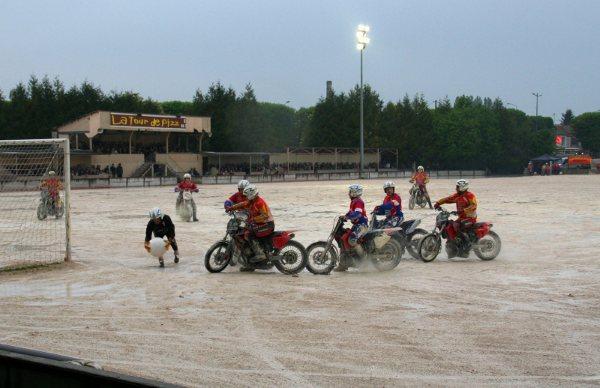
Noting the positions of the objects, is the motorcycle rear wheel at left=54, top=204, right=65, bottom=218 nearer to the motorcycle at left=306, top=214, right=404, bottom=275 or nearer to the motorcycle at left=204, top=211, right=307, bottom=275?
the motorcycle at left=204, top=211, right=307, bottom=275

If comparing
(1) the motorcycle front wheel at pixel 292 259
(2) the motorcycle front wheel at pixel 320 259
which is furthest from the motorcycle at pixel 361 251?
(1) the motorcycle front wheel at pixel 292 259

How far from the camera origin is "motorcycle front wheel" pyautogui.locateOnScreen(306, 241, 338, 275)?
1156cm

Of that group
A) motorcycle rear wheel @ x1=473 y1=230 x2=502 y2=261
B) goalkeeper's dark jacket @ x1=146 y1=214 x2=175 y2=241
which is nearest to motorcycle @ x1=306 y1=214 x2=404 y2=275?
motorcycle rear wheel @ x1=473 y1=230 x2=502 y2=261

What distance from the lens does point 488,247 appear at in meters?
13.2

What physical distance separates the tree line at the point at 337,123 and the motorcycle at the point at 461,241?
5570cm

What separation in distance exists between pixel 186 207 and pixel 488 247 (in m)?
10.8

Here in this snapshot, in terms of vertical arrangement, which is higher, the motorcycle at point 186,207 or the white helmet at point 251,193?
the white helmet at point 251,193

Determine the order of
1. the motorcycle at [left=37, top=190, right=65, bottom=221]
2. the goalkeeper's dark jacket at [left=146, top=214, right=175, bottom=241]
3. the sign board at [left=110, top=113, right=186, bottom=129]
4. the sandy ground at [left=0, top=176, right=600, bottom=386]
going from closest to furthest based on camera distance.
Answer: the sandy ground at [left=0, top=176, right=600, bottom=386] < the goalkeeper's dark jacket at [left=146, top=214, right=175, bottom=241] < the motorcycle at [left=37, top=190, right=65, bottom=221] < the sign board at [left=110, top=113, right=186, bottom=129]

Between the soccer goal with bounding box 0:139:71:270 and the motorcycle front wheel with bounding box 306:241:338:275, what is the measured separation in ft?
16.0

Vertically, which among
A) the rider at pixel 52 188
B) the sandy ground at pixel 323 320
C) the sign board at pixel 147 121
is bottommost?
the sandy ground at pixel 323 320

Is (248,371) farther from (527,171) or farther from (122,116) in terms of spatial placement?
(527,171)

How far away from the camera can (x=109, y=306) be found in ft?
29.6

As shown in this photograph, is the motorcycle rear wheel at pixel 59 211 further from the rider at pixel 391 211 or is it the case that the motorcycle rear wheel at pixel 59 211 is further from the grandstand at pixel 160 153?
the grandstand at pixel 160 153

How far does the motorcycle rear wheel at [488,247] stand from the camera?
13174 mm
